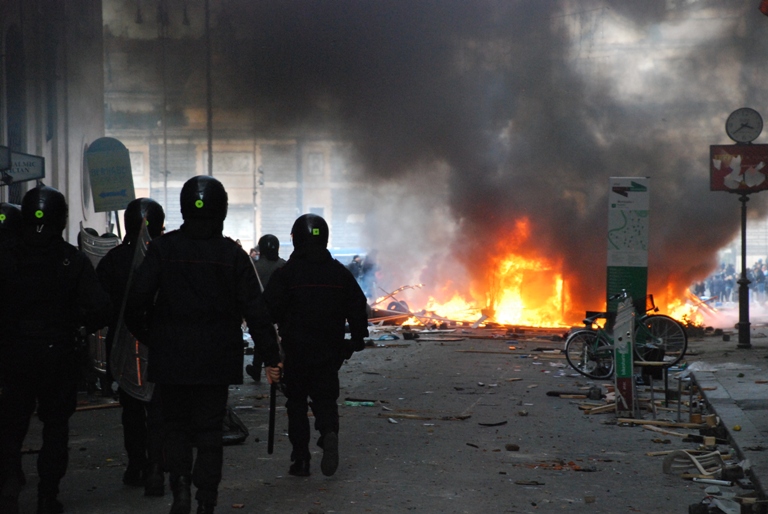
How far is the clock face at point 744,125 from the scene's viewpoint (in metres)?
14.5

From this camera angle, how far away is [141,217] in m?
5.35

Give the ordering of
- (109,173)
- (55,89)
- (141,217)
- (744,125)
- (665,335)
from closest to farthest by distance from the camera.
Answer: (141,217) → (109,173) → (665,335) → (744,125) → (55,89)

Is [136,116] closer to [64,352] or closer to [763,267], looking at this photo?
[763,267]

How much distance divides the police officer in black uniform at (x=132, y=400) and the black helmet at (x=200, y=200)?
1047mm

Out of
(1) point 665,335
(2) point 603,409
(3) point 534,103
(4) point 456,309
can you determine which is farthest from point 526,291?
(2) point 603,409

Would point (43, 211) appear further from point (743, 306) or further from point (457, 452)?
point (743, 306)

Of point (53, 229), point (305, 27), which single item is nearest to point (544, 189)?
point (305, 27)

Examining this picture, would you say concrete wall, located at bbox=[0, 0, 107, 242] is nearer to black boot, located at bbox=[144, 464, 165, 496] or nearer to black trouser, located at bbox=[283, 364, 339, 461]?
black trouser, located at bbox=[283, 364, 339, 461]

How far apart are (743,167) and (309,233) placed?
10.7 m

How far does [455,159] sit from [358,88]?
320 cm

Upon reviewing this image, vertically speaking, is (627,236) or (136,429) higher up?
(627,236)

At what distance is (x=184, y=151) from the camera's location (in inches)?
1548

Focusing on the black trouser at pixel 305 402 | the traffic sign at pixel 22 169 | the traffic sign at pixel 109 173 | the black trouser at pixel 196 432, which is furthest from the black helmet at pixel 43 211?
the traffic sign at pixel 109 173

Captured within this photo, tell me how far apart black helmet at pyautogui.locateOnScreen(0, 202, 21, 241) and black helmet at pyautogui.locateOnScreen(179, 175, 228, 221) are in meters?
1.46
